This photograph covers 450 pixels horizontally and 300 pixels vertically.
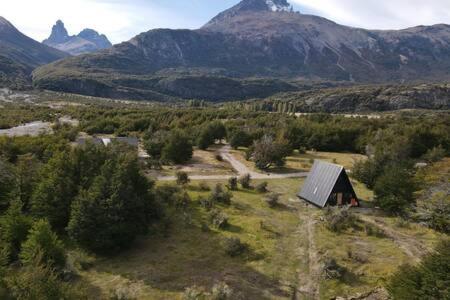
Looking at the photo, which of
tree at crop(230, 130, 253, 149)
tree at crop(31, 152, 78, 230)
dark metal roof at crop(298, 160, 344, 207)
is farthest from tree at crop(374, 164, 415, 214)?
tree at crop(230, 130, 253, 149)

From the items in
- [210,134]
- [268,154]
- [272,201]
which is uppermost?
[268,154]

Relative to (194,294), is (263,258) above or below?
below

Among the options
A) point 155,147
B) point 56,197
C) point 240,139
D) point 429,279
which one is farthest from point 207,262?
point 240,139

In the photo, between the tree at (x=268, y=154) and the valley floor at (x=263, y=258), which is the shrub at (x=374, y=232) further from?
the tree at (x=268, y=154)

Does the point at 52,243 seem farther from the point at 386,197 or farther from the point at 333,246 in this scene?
the point at 386,197

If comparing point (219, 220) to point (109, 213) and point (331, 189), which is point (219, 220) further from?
point (331, 189)

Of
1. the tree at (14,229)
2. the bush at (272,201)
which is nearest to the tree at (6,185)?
the tree at (14,229)

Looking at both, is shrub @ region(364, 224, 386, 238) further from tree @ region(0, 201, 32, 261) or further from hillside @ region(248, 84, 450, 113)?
hillside @ region(248, 84, 450, 113)
